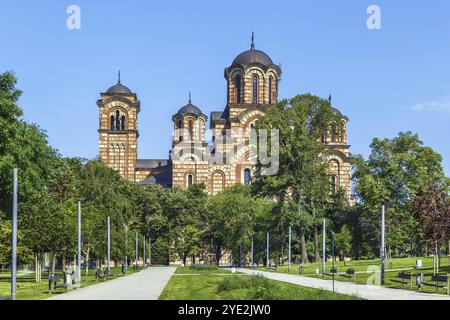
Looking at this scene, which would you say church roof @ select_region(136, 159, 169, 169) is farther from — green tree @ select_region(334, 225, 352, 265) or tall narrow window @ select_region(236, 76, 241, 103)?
green tree @ select_region(334, 225, 352, 265)

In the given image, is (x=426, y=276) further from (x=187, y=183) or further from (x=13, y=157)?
(x=187, y=183)

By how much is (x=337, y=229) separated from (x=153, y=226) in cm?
2249

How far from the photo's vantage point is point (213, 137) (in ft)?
337

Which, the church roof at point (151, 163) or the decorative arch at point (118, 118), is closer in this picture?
the decorative arch at point (118, 118)

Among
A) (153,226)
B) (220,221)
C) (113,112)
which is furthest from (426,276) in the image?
(113,112)

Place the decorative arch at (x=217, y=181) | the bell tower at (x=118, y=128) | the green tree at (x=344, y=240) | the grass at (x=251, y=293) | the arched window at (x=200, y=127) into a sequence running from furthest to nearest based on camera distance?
the arched window at (x=200, y=127) < the bell tower at (x=118, y=128) < the decorative arch at (x=217, y=181) < the green tree at (x=344, y=240) < the grass at (x=251, y=293)

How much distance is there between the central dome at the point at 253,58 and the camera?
9669 cm

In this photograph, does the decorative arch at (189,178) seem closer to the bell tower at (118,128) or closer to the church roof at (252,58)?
the bell tower at (118,128)

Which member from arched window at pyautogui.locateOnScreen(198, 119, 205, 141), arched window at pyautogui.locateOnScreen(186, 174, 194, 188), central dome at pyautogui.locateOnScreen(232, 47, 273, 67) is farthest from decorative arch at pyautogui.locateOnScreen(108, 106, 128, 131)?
central dome at pyautogui.locateOnScreen(232, 47, 273, 67)

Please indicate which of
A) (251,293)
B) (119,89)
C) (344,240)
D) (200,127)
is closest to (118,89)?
(119,89)

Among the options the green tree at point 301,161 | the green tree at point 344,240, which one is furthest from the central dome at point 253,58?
the green tree at point 301,161

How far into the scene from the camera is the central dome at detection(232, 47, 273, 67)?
317 feet

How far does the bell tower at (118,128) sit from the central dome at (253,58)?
16.2 metres

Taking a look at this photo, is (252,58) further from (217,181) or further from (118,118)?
(118,118)
